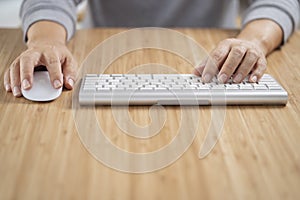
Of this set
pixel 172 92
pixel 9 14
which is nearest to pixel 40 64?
pixel 172 92

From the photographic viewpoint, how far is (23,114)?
0.71 metres

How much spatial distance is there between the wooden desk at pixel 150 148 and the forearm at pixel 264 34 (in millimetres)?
174

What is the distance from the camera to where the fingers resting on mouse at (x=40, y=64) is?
76 cm

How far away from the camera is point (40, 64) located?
0.81 metres

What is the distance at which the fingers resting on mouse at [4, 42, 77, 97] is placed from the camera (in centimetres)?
76

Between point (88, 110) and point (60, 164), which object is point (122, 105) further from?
point (60, 164)

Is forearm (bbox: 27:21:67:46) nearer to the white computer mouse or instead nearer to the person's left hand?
the white computer mouse

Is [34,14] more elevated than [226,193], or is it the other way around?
[34,14]

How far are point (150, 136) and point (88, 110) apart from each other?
13cm

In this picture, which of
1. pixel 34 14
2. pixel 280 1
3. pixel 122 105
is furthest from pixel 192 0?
pixel 122 105

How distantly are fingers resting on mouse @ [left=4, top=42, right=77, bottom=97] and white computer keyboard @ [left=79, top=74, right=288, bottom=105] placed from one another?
0.04 meters

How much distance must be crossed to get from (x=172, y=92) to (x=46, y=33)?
35cm

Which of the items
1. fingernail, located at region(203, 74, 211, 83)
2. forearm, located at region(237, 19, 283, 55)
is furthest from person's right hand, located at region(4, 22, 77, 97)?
forearm, located at region(237, 19, 283, 55)

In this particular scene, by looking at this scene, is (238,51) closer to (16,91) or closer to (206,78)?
(206,78)
